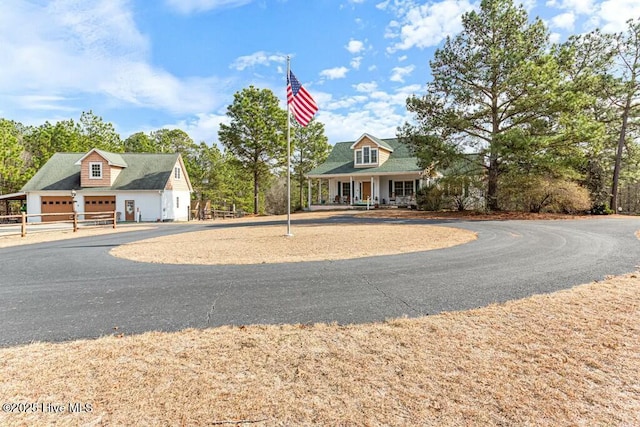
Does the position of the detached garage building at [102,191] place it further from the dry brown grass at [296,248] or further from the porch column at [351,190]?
the dry brown grass at [296,248]

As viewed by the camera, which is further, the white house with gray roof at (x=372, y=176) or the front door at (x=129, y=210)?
the white house with gray roof at (x=372, y=176)

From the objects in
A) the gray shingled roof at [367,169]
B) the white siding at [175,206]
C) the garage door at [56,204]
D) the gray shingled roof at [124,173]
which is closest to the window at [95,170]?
the gray shingled roof at [124,173]

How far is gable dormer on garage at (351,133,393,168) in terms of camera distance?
93.0 ft

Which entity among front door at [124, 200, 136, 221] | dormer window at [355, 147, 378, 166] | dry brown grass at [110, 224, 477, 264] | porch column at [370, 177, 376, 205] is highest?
dormer window at [355, 147, 378, 166]

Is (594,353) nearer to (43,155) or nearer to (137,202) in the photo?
(137,202)

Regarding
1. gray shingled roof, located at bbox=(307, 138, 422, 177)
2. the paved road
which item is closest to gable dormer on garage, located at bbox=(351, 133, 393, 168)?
gray shingled roof, located at bbox=(307, 138, 422, 177)

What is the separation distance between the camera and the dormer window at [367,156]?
28375 millimetres

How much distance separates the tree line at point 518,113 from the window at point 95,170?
82.0 ft

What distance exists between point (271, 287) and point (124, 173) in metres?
28.4

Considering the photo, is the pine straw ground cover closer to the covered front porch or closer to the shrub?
the shrub

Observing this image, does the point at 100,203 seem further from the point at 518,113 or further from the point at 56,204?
the point at 518,113

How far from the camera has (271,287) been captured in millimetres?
5680

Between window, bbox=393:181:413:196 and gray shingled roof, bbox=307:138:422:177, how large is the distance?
1789 mm

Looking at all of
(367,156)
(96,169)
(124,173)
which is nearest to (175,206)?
(124,173)
